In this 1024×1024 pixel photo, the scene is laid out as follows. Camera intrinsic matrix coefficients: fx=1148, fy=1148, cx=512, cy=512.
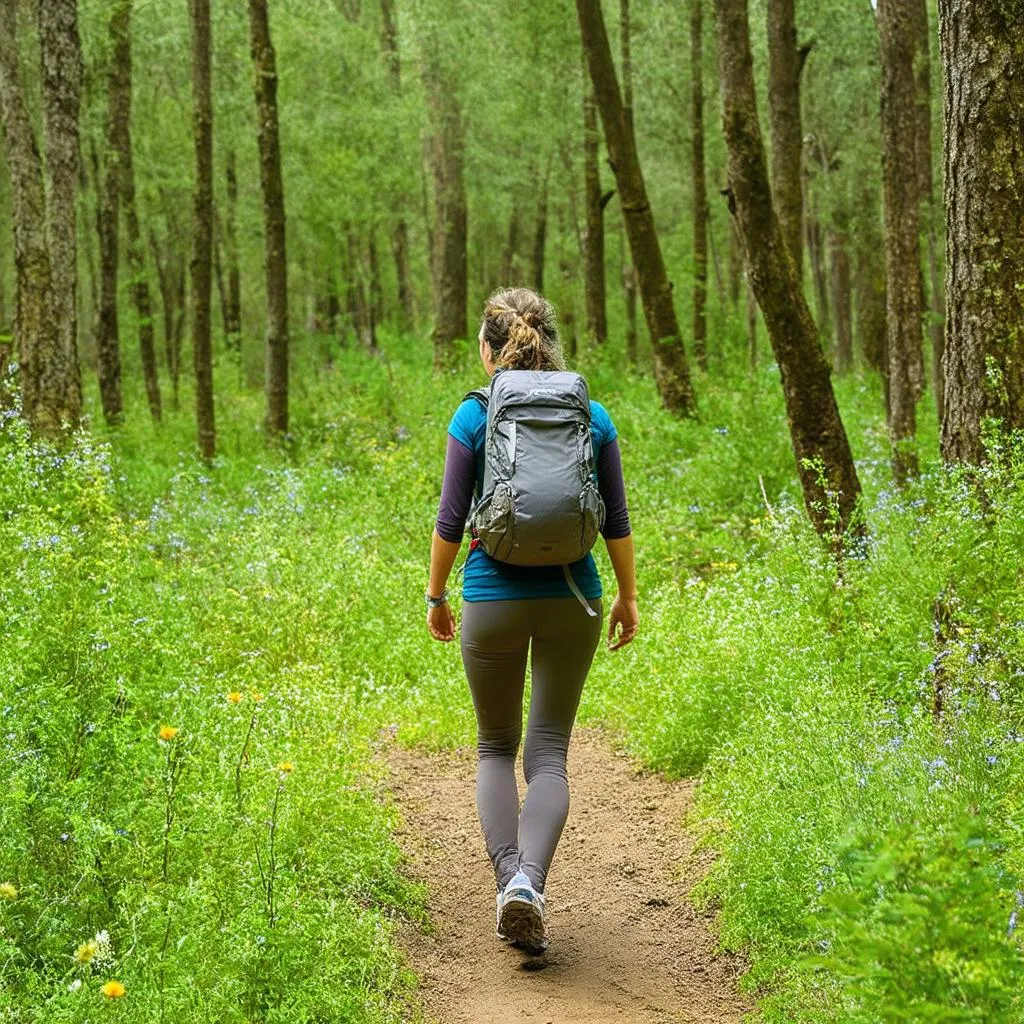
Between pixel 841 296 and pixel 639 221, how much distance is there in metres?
15.2

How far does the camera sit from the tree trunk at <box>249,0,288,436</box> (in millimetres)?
16281

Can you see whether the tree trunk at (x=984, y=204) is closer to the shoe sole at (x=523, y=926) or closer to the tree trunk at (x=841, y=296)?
the shoe sole at (x=523, y=926)

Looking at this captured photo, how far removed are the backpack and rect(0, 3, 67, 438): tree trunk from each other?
823cm

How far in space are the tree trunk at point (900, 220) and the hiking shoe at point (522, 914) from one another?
24.4 feet

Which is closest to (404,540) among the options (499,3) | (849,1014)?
(849,1014)

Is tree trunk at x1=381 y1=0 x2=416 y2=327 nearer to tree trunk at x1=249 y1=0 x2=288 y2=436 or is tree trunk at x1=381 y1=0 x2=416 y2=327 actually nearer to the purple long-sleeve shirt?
tree trunk at x1=249 y1=0 x2=288 y2=436

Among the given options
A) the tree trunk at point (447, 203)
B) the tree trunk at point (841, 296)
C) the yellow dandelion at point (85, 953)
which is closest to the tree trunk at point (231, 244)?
the tree trunk at point (447, 203)

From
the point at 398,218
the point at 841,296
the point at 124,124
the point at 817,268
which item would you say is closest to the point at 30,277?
the point at 124,124

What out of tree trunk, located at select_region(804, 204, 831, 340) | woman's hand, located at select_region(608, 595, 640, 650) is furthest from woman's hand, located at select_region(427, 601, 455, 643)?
tree trunk, located at select_region(804, 204, 831, 340)

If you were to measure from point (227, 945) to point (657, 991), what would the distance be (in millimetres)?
1634

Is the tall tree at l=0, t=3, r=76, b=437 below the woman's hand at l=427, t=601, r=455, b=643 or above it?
above

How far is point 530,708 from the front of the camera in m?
4.59

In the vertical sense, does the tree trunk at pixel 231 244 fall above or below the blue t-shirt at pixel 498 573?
above

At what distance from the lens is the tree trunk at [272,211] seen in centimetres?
1628
